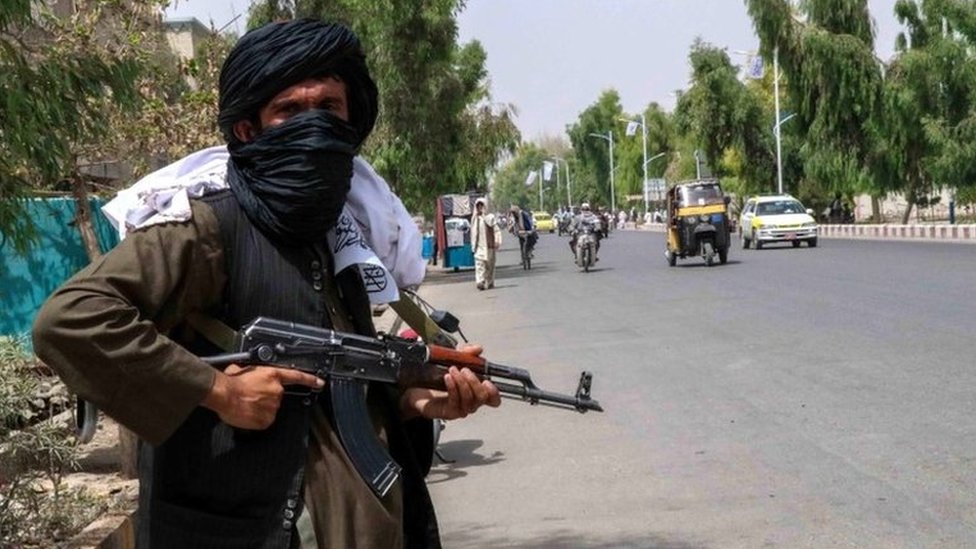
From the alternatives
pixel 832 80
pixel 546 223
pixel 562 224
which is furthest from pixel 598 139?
pixel 832 80

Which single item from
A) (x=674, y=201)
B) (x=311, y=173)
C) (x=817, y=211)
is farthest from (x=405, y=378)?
(x=817, y=211)

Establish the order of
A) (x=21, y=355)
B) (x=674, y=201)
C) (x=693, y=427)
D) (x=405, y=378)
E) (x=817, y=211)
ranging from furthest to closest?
1. (x=817, y=211)
2. (x=674, y=201)
3. (x=693, y=427)
4. (x=21, y=355)
5. (x=405, y=378)

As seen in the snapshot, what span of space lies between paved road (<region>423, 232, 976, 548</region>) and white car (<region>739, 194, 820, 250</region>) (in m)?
19.1

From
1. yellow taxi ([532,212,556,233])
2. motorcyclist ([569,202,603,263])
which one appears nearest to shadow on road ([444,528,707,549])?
motorcyclist ([569,202,603,263])

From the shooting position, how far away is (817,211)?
6144 cm

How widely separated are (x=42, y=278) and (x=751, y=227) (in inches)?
1049

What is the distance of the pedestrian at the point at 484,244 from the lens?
24.0 meters

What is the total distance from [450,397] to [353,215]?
1.23 ft

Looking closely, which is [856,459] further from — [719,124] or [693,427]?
[719,124]

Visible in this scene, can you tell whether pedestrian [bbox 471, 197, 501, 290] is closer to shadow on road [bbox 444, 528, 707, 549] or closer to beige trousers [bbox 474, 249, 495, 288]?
beige trousers [bbox 474, 249, 495, 288]

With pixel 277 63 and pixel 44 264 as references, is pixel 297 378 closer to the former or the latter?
pixel 277 63

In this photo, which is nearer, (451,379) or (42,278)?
(451,379)

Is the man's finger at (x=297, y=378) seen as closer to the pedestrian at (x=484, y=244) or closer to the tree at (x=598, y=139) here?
the pedestrian at (x=484, y=244)

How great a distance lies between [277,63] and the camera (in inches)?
85.0
